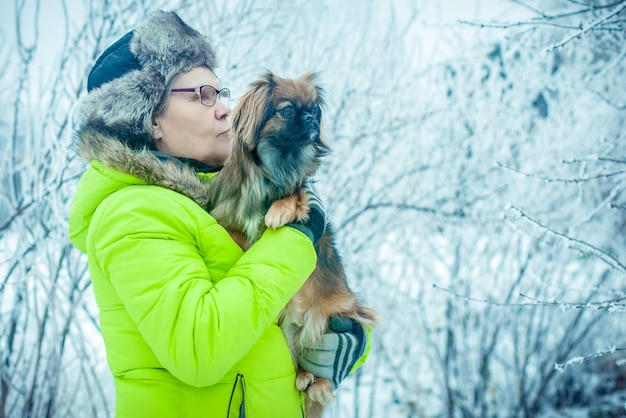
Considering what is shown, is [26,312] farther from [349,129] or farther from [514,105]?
[514,105]

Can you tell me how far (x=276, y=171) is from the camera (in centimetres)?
178

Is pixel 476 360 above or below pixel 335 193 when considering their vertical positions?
below

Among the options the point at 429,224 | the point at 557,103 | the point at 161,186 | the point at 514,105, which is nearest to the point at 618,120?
the point at 557,103

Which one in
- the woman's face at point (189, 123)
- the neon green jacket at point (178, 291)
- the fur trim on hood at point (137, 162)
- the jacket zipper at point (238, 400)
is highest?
the woman's face at point (189, 123)

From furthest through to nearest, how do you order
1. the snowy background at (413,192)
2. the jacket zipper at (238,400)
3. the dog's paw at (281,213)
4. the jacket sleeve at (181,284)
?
the snowy background at (413,192) → the dog's paw at (281,213) → the jacket zipper at (238,400) → the jacket sleeve at (181,284)

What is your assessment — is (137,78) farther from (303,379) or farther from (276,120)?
(303,379)

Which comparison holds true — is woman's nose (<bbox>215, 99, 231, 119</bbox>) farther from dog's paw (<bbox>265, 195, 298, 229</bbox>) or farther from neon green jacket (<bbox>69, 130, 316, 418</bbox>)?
dog's paw (<bbox>265, 195, 298, 229</bbox>)

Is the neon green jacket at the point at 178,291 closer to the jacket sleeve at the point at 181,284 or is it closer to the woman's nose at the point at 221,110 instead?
the jacket sleeve at the point at 181,284

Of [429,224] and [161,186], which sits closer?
[161,186]

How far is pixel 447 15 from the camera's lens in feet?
15.7

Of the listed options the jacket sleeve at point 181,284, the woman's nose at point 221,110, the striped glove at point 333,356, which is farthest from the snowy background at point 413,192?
the jacket sleeve at point 181,284

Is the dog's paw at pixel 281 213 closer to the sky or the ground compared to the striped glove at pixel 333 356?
closer to the sky

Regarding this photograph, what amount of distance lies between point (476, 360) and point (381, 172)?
1.93 meters

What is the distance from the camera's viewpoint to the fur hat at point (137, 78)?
1.57m
